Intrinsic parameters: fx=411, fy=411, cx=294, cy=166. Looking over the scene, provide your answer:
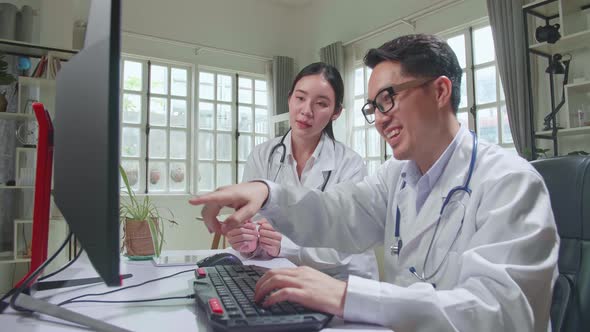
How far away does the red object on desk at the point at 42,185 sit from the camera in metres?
0.83

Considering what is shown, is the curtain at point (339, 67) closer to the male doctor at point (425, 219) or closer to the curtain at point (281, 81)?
the curtain at point (281, 81)

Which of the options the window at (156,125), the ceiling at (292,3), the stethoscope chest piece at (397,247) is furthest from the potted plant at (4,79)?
the stethoscope chest piece at (397,247)

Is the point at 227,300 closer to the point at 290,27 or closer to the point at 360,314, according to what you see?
the point at 360,314

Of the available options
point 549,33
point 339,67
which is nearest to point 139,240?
point 549,33

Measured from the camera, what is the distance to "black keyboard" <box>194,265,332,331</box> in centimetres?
55

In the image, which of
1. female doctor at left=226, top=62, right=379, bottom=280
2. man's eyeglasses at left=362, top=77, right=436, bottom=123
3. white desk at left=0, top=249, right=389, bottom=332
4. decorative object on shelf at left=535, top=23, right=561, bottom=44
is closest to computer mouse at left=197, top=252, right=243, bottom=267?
white desk at left=0, top=249, right=389, bottom=332

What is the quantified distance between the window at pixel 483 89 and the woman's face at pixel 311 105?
7.35 ft

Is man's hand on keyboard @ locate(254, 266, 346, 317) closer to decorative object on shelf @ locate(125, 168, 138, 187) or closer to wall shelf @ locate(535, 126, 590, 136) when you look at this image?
wall shelf @ locate(535, 126, 590, 136)

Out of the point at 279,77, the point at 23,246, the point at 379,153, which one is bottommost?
the point at 23,246

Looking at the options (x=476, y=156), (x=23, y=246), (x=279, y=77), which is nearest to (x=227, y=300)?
(x=476, y=156)

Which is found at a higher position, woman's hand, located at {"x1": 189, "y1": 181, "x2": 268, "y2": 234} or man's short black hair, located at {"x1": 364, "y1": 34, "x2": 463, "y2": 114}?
man's short black hair, located at {"x1": 364, "y1": 34, "x2": 463, "y2": 114}

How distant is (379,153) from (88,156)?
167 inches

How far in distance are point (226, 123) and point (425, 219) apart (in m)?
4.59

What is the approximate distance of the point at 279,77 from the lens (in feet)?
17.8
